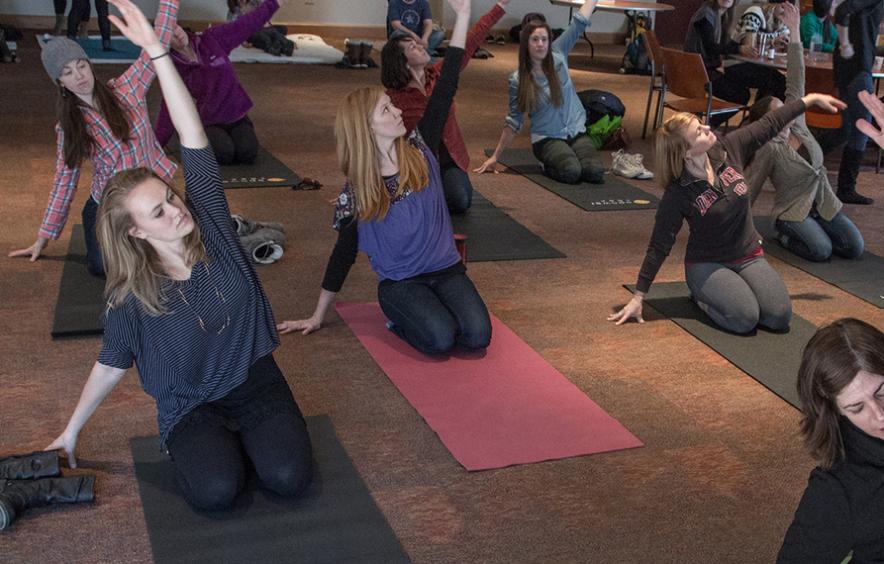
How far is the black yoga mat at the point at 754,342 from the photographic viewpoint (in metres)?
3.49

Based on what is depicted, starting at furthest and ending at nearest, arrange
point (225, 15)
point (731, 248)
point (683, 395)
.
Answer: point (225, 15) < point (731, 248) < point (683, 395)

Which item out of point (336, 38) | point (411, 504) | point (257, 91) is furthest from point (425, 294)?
point (336, 38)

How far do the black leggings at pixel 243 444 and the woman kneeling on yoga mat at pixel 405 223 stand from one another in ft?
2.82

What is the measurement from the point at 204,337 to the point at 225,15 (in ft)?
32.5

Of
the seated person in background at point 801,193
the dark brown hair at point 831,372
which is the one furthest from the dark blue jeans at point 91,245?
the dark brown hair at point 831,372

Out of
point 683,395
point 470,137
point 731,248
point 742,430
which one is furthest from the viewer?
point 470,137

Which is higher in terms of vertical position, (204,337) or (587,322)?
(204,337)

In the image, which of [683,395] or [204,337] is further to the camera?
[683,395]

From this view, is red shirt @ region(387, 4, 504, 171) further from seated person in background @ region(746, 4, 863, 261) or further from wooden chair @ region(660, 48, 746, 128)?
wooden chair @ region(660, 48, 746, 128)

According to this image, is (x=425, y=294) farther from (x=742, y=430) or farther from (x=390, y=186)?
(x=742, y=430)

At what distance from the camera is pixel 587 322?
396 centimetres

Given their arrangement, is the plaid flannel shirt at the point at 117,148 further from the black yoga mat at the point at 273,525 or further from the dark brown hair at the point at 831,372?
the dark brown hair at the point at 831,372

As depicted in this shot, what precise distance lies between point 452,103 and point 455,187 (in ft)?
4.62

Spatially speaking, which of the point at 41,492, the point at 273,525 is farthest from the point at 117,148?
the point at 273,525
